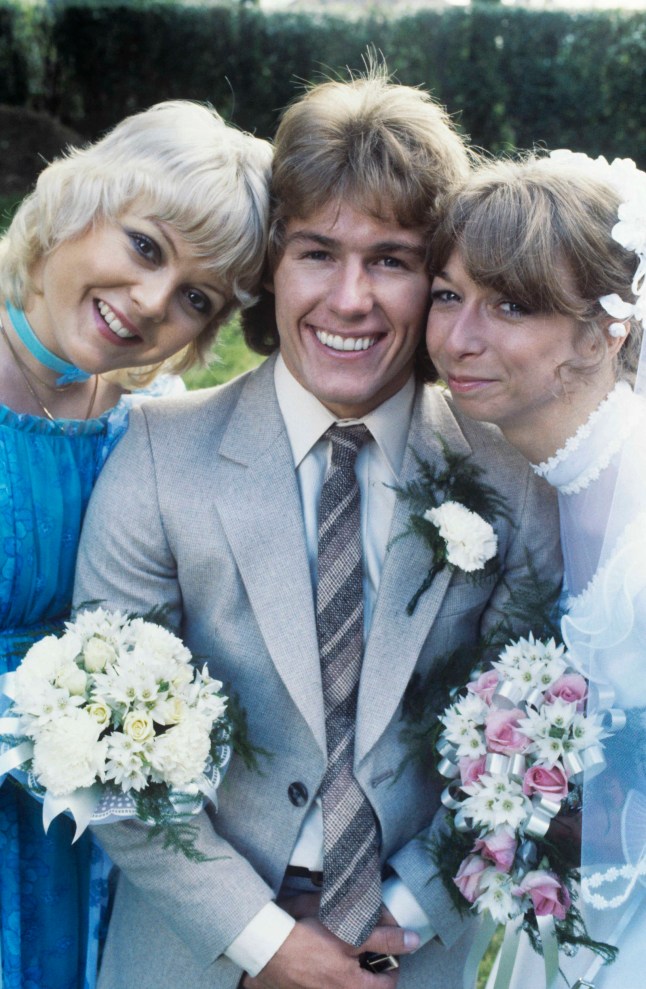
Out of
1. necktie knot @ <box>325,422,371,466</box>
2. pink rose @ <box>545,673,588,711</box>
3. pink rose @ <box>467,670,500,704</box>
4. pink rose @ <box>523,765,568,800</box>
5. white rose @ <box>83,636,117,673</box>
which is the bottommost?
white rose @ <box>83,636,117,673</box>

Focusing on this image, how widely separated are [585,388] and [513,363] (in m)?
0.19

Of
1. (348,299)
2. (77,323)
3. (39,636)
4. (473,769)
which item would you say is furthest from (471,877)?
(77,323)

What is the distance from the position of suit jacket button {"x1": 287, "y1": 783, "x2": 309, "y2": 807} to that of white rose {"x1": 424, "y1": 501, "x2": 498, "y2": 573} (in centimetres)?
64

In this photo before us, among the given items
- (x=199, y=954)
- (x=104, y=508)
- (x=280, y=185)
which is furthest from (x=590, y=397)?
(x=199, y=954)

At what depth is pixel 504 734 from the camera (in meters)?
2.38

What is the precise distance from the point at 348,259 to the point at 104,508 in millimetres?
837

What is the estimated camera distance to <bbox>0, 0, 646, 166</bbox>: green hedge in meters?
11.0

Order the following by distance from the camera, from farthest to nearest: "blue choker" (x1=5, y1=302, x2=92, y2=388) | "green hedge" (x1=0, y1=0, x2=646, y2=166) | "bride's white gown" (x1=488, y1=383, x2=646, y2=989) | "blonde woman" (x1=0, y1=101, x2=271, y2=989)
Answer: "green hedge" (x1=0, y1=0, x2=646, y2=166) → "blue choker" (x1=5, y1=302, x2=92, y2=388) → "blonde woman" (x1=0, y1=101, x2=271, y2=989) → "bride's white gown" (x1=488, y1=383, x2=646, y2=989)

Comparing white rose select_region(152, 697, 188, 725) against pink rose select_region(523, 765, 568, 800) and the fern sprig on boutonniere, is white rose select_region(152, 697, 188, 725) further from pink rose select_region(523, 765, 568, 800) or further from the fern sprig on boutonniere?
pink rose select_region(523, 765, 568, 800)

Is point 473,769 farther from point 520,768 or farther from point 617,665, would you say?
point 617,665

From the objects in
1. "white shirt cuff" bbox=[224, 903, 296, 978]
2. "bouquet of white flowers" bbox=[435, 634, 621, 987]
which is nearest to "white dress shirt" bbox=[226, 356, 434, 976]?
"white shirt cuff" bbox=[224, 903, 296, 978]

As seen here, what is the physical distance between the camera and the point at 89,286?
8.91 ft

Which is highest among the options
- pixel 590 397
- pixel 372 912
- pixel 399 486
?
pixel 590 397

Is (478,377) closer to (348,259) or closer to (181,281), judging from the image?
(348,259)
